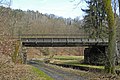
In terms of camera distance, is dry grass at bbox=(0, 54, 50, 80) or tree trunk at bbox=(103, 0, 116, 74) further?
tree trunk at bbox=(103, 0, 116, 74)

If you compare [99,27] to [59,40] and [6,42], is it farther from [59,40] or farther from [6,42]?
[6,42]

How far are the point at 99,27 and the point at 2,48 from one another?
36.6 metres

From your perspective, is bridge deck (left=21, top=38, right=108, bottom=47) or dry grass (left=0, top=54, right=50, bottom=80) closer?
dry grass (left=0, top=54, right=50, bottom=80)

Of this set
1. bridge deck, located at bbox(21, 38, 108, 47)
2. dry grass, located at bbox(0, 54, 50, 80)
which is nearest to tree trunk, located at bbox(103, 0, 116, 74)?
dry grass, located at bbox(0, 54, 50, 80)

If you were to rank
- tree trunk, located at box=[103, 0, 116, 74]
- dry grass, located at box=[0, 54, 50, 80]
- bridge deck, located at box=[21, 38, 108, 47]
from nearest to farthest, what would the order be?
dry grass, located at box=[0, 54, 50, 80], tree trunk, located at box=[103, 0, 116, 74], bridge deck, located at box=[21, 38, 108, 47]

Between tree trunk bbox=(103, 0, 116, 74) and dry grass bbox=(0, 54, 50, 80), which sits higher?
tree trunk bbox=(103, 0, 116, 74)

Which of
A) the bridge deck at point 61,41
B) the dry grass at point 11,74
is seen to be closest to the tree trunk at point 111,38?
the dry grass at point 11,74

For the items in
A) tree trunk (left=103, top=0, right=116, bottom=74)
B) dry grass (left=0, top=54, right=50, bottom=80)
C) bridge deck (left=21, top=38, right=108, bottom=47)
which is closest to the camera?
dry grass (left=0, top=54, right=50, bottom=80)

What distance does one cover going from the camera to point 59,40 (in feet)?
208

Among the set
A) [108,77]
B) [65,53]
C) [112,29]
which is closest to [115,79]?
[108,77]

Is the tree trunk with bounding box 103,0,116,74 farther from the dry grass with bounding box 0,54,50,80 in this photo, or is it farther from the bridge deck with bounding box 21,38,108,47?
the bridge deck with bounding box 21,38,108,47

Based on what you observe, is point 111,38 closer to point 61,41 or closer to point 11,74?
point 11,74

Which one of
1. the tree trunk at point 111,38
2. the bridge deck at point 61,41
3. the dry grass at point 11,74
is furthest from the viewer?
the bridge deck at point 61,41

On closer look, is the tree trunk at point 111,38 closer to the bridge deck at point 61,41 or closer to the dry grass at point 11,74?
the dry grass at point 11,74
